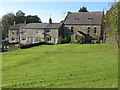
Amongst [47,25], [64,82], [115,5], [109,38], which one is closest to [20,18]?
[47,25]

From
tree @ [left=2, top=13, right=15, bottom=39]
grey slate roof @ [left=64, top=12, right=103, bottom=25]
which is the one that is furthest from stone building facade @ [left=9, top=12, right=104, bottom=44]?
tree @ [left=2, top=13, right=15, bottom=39]

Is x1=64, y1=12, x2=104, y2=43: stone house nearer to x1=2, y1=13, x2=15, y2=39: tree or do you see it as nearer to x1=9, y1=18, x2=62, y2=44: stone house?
x1=9, y1=18, x2=62, y2=44: stone house

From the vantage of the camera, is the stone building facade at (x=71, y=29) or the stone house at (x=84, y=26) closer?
the stone house at (x=84, y=26)

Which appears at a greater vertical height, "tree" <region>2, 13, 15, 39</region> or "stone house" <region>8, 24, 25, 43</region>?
"tree" <region>2, 13, 15, 39</region>

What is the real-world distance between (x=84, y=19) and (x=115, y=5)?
81.1 feet

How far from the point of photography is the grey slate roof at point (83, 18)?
172ft

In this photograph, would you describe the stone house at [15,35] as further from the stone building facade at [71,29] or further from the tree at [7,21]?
the tree at [7,21]

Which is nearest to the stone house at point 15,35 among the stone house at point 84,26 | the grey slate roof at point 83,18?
the stone house at point 84,26

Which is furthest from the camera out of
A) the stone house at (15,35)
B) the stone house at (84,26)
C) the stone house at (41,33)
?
the stone house at (15,35)

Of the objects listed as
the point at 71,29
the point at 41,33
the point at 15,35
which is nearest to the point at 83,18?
the point at 71,29

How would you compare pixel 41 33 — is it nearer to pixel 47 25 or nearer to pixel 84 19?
pixel 47 25

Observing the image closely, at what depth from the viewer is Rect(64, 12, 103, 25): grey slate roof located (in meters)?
52.4

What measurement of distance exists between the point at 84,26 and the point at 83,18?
113 inches

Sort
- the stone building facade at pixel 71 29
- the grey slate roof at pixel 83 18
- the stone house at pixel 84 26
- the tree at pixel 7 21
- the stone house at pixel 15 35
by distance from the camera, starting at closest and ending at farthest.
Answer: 1. the stone house at pixel 84 26
2. the stone building facade at pixel 71 29
3. the grey slate roof at pixel 83 18
4. the stone house at pixel 15 35
5. the tree at pixel 7 21
